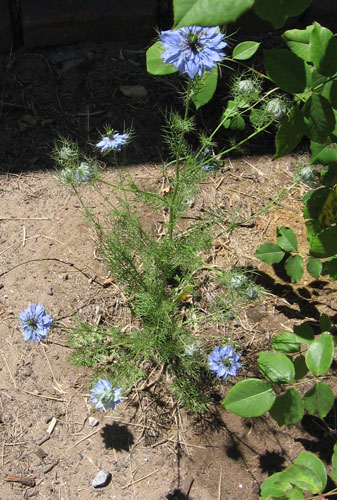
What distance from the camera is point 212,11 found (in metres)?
0.67

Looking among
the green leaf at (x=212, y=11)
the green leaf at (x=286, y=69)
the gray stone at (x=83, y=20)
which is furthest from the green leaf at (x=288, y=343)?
the gray stone at (x=83, y=20)

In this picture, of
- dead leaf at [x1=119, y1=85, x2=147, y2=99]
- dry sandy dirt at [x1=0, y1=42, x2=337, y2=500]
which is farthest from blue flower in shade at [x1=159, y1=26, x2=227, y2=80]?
dead leaf at [x1=119, y1=85, x2=147, y2=99]

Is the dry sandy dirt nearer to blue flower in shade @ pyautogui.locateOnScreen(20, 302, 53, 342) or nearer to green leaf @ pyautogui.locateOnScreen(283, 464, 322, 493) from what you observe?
blue flower in shade @ pyautogui.locateOnScreen(20, 302, 53, 342)

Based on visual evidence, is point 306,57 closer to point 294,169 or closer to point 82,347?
point 294,169

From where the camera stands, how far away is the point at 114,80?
2617 millimetres

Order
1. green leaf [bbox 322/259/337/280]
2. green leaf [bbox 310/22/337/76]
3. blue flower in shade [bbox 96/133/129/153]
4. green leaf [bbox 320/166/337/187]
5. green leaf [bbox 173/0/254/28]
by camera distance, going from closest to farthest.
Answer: green leaf [bbox 173/0/254/28] → green leaf [bbox 310/22/337/76] → green leaf [bbox 320/166/337/187] → green leaf [bbox 322/259/337/280] → blue flower in shade [bbox 96/133/129/153]

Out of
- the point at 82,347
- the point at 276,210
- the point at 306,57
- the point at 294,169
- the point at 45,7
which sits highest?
the point at 306,57

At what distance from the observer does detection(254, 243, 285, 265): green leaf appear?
193 centimetres

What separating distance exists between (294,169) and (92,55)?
3.72ft

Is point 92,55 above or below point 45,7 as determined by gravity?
below

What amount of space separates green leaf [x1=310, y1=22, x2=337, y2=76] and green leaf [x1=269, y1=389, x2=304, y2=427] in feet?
2.36

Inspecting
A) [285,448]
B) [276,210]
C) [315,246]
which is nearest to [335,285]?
[276,210]

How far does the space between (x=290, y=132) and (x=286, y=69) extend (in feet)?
0.43

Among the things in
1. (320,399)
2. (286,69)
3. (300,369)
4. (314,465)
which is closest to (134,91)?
(286,69)
